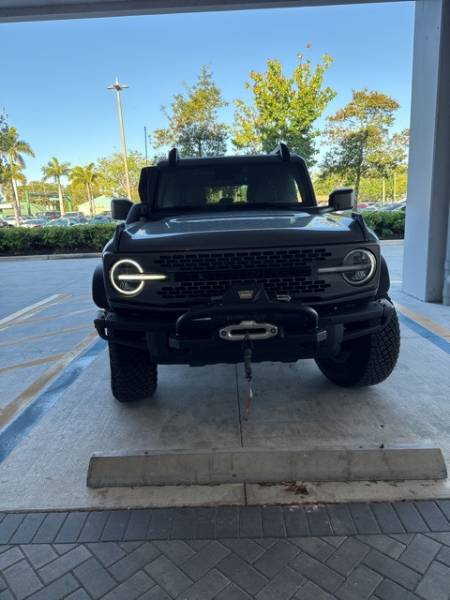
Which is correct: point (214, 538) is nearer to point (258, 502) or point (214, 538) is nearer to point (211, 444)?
point (258, 502)

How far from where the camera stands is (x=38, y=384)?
387cm

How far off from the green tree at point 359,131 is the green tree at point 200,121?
4245 mm

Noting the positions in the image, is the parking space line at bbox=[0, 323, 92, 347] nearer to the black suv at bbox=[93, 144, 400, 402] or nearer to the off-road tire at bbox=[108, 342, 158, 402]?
the off-road tire at bbox=[108, 342, 158, 402]

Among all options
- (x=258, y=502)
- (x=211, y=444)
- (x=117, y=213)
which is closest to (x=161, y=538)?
(x=258, y=502)

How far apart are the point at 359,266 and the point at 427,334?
2.81m

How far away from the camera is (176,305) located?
253cm

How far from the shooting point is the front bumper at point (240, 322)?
92.7 inches

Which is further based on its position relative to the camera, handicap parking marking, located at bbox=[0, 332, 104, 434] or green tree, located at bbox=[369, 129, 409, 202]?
green tree, located at bbox=[369, 129, 409, 202]

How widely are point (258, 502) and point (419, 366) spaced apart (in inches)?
91.4

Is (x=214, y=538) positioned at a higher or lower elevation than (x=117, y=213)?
lower

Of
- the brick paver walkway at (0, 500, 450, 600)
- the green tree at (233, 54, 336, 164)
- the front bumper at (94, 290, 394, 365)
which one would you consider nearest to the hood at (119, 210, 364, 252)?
the front bumper at (94, 290, 394, 365)

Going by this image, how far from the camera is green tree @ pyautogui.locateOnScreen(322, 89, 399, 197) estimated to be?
16.5m

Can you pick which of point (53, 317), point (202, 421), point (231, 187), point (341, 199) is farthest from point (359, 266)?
point (53, 317)

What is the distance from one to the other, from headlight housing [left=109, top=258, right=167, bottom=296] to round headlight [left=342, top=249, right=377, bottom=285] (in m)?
1.07
